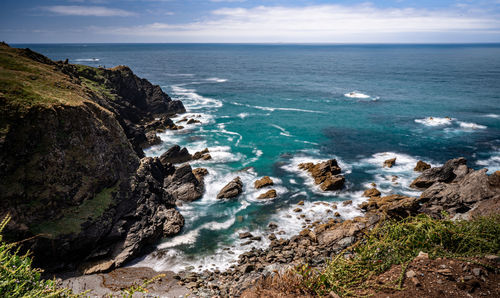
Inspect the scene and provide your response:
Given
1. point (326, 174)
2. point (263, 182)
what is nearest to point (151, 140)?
point (263, 182)

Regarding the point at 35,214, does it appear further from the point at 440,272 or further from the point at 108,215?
the point at 440,272

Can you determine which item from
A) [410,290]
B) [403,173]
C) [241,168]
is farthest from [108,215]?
[403,173]

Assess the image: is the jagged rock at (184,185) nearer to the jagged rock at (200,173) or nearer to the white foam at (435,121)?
the jagged rock at (200,173)

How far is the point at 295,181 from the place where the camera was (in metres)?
34.3

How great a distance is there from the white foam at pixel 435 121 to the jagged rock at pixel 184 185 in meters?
48.2

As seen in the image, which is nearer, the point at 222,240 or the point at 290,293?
the point at 290,293

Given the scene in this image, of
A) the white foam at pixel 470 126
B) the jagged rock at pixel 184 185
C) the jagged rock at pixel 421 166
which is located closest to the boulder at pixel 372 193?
the jagged rock at pixel 421 166

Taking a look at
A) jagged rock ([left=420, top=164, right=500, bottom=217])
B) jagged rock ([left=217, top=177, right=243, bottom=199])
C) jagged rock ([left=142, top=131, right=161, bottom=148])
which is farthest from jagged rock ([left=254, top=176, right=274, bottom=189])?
jagged rock ([left=142, top=131, right=161, bottom=148])

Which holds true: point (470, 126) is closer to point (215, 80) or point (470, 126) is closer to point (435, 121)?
point (435, 121)

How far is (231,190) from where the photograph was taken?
3123cm

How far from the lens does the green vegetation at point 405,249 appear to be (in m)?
6.89

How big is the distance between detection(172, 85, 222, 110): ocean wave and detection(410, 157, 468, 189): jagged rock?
1994 inches

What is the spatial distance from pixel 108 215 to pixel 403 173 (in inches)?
1351

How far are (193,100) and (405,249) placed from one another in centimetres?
7438
